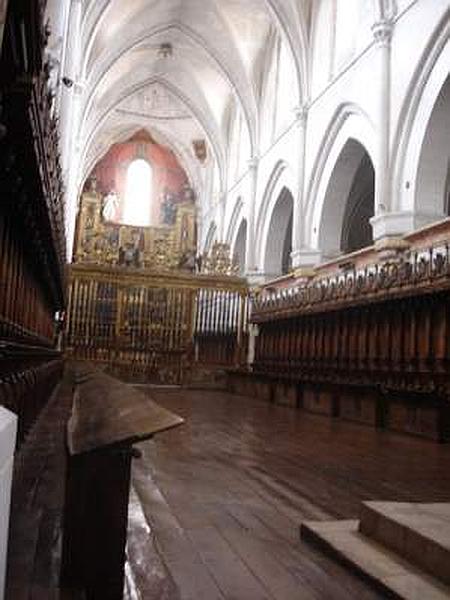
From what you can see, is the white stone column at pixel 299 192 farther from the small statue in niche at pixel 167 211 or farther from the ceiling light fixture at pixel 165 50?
the small statue in niche at pixel 167 211

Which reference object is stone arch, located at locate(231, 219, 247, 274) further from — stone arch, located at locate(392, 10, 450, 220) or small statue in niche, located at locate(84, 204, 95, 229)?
stone arch, located at locate(392, 10, 450, 220)

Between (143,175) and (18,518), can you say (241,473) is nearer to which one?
(18,518)

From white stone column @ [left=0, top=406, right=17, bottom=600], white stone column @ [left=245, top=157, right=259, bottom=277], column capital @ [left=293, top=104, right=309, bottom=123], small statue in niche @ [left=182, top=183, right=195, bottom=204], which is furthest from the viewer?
small statue in niche @ [left=182, top=183, right=195, bottom=204]

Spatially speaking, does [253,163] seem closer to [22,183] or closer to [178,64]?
[178,64]

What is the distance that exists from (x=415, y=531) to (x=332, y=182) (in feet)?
43.3

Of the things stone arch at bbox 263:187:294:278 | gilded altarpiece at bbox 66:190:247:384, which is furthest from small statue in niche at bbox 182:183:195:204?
gilded altarpiece at bbox 66:190:247:384

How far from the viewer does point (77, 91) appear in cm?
1603

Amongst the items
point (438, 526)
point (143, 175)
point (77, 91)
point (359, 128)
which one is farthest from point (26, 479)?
point (143, 175)

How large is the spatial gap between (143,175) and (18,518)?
2971 cm

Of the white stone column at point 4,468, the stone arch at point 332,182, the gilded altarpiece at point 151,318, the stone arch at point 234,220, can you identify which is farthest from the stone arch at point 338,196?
the white stone column at point 4,468

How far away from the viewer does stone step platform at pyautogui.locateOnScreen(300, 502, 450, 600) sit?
2.13 metres

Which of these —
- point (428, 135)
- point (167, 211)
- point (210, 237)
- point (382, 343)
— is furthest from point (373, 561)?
point (167, 211)

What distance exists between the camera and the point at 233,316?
16234mm

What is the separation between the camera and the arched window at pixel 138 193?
1224 inches
